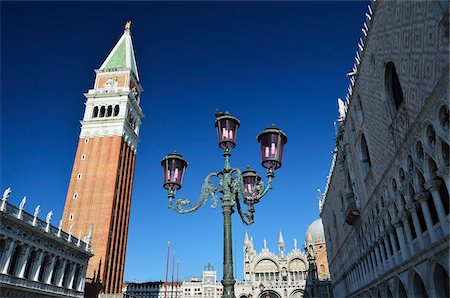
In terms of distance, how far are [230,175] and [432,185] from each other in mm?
7179

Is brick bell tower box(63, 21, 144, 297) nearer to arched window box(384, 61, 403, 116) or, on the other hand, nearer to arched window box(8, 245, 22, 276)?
arched window box(8, 245, 22, 276)

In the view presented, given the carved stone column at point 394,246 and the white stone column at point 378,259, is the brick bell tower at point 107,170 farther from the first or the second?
the carved stone column at point 394,246

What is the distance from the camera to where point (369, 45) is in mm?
16984

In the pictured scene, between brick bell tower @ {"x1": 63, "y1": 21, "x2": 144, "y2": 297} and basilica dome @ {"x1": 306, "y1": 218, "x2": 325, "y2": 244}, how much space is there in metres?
34.6

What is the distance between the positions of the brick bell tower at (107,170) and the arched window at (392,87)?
30.4 meters

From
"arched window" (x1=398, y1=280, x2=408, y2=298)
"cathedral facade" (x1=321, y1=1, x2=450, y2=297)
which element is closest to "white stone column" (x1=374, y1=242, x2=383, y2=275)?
"cathedral facade" (x1=321, y1=1, x2=450, y2=297)

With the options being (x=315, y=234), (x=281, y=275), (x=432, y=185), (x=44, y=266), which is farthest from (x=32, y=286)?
(x=315, y=234)

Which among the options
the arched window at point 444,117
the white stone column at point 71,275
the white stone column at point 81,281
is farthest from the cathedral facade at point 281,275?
the arched window at point 444,117

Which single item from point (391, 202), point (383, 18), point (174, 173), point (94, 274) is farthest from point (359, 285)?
point (94, 274)

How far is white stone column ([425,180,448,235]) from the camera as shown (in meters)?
11.0

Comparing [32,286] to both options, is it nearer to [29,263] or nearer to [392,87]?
[29,263]

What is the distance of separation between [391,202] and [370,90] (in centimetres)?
552

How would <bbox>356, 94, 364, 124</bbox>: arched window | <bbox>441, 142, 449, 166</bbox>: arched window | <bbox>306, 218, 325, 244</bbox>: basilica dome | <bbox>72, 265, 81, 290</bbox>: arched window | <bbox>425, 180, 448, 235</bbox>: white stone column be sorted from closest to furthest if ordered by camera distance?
<bbox>441, 142, 449, 166</bbox>: arched window < <bbox>425, 180, 448, 235</bbox>: white stone column < <bbox>356, 94, 364, 124</bbox>: arched window < <bbox>72, 265, 81, 290</bbox>: arched window < <bbox>306, 218, 325, 244</bbox>: basilica dome

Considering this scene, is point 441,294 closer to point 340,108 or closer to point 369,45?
point 369,45
